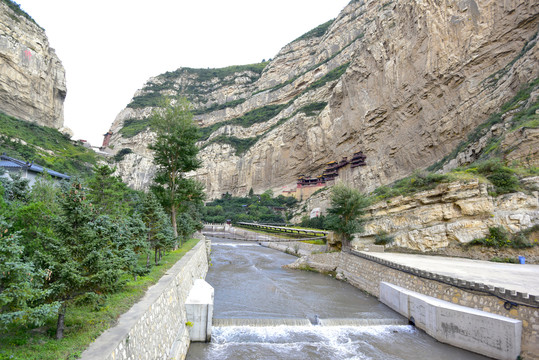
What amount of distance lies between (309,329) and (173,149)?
13.5 meters

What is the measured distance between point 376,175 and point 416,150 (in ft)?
25.0

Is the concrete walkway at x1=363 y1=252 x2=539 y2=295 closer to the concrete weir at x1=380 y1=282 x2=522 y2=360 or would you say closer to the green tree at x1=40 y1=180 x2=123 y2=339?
the concrete weir at x1=380 y1=282 x2=522 y2=360

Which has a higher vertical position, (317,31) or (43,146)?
(317,31)

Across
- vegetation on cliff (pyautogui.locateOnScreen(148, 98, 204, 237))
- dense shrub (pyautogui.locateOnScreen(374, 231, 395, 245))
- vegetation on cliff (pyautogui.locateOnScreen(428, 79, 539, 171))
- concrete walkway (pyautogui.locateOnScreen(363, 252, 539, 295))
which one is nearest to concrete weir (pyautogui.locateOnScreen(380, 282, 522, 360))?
concrete walkway (pyautogui.locateOnScreen(363, 252, 539, 295))

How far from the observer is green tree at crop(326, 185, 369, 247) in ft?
64.5

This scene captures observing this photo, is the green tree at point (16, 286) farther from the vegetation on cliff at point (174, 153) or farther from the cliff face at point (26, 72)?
the cliff face at point (26, 72)

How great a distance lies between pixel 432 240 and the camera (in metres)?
18.1

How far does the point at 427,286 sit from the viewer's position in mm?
11102

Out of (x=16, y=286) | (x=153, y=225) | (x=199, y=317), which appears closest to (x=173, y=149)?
(x=153, y=225)

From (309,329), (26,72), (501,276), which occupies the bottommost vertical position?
(309,329)

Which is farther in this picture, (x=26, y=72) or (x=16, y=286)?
(x=26, y=72)

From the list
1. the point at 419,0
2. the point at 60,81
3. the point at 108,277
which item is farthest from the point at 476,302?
the point at 60,81

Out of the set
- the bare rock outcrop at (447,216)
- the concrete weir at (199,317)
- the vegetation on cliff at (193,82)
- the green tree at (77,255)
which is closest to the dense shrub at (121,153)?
the vegetation on cliff at (193,82)

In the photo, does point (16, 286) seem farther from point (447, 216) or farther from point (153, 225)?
point (447, 216)
